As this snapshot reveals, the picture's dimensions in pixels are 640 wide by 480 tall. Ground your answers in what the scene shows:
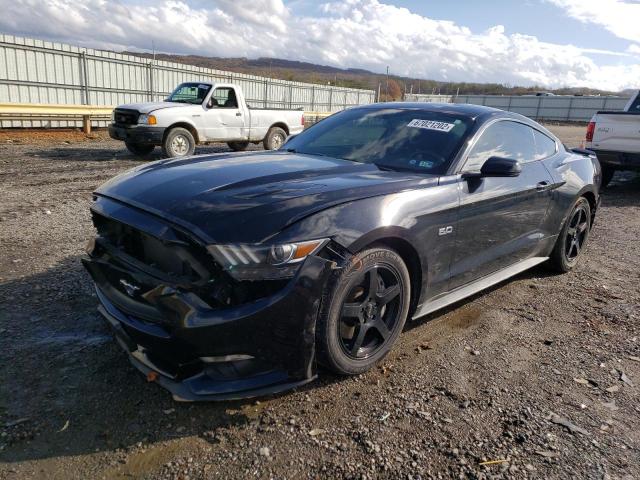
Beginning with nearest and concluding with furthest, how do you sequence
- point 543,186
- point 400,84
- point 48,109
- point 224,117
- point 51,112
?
point 543,186, point 224,117, point 48,109, point 51,112, point 400,84

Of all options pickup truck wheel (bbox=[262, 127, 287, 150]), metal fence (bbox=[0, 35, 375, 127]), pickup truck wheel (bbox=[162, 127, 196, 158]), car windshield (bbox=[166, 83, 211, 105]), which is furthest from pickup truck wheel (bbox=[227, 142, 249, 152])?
metal fence (bbox=[0, 35, 375, 127])

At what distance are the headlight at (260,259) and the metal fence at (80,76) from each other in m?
16.3

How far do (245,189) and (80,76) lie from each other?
1810cm

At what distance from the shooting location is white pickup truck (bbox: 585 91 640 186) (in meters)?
9.11

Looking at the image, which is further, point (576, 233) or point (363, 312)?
point (576, 233)

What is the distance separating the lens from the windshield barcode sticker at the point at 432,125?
377 cm

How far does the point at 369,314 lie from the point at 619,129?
866 cm

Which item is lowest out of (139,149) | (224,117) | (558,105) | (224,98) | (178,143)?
(139,149)

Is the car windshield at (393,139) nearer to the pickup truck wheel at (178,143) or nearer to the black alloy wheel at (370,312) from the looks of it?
the black alloy wheel at (370,312)

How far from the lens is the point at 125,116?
11.2 meters

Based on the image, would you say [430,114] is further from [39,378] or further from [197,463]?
[39,378]

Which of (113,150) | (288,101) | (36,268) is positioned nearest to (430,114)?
(36,268)

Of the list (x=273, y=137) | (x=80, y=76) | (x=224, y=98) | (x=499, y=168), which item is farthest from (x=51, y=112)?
(x=499, y=168)

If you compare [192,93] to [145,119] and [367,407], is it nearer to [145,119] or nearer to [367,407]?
[145,119]
